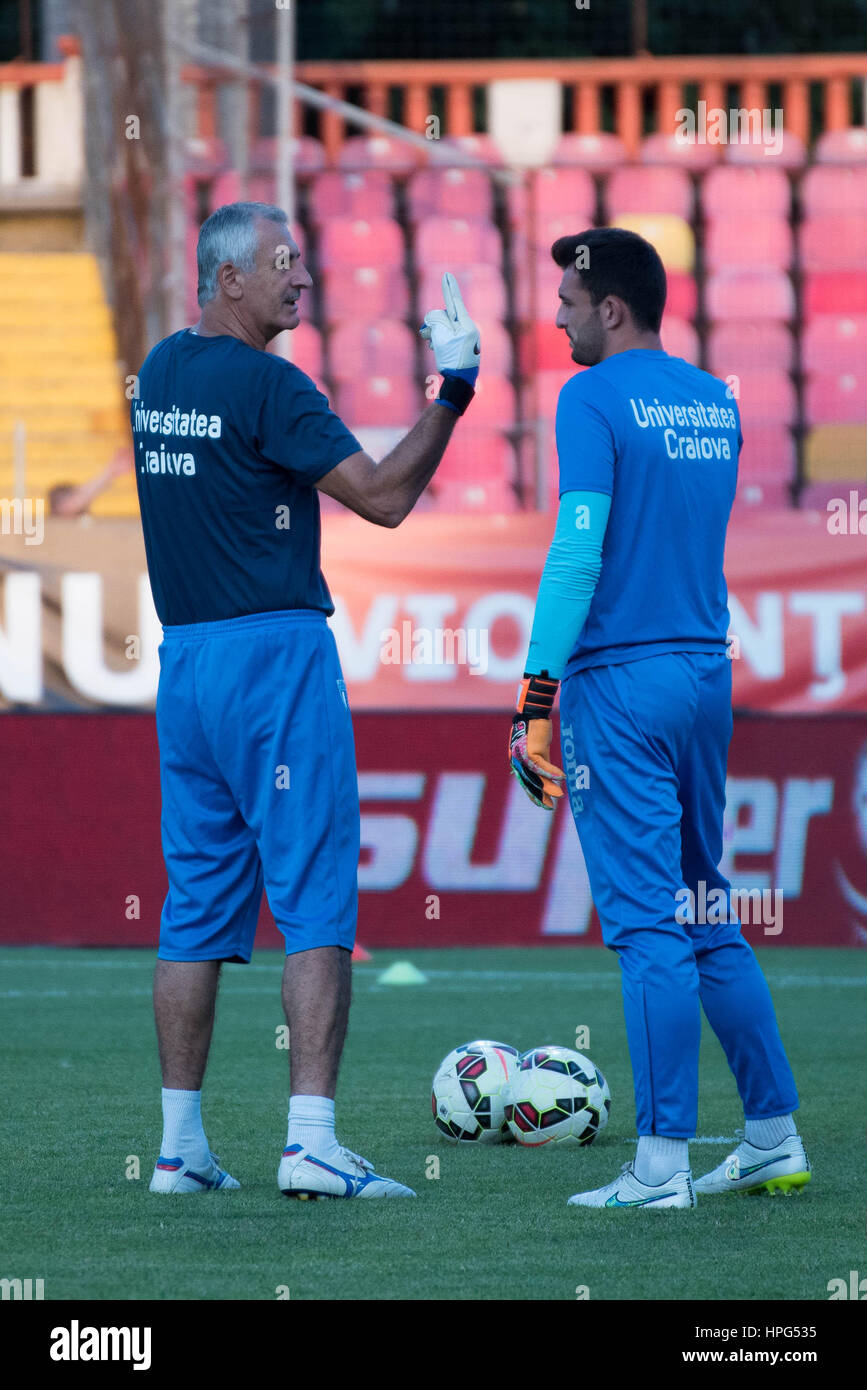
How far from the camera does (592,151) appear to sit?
1717cm

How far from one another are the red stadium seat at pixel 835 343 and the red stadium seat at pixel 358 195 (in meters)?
3.41

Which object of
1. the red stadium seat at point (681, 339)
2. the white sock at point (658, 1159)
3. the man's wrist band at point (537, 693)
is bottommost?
the white sock at point (658, 1159)

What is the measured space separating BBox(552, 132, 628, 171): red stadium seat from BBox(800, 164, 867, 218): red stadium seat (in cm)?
143

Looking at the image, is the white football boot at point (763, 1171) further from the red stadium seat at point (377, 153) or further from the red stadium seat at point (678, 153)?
the red stadium seat at point (678, 153)

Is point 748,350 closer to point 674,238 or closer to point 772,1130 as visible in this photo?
point 674,238

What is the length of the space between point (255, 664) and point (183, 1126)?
0.95m

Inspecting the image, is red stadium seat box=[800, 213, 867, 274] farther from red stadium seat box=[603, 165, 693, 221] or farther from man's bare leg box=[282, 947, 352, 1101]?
man's bare leg box=[282, 947, 352, 1101]

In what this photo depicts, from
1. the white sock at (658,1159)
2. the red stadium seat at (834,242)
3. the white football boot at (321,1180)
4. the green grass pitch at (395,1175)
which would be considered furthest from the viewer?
the red stadium seat at (834,242)

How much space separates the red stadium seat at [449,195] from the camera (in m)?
16.7

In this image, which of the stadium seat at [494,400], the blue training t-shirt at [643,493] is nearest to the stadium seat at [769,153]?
the stadium seat at [494,400]
